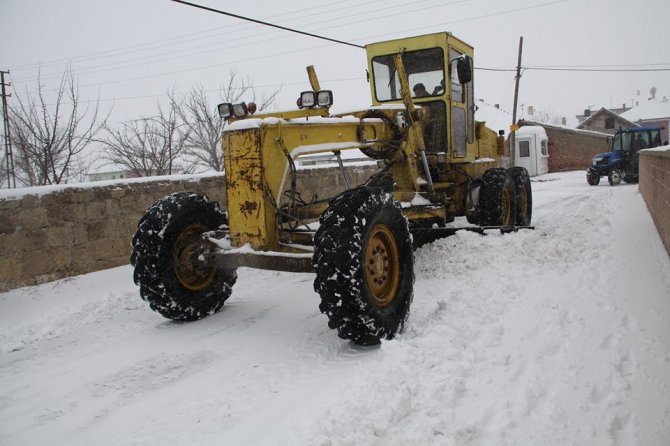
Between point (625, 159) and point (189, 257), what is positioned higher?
point (625, 159)

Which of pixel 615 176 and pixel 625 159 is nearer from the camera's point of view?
pixel 615 176

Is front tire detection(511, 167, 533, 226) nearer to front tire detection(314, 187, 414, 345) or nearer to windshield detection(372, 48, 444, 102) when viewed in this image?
windshield detection(372, 48, 444, 102)

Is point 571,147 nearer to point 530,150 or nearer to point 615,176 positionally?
point 530,150

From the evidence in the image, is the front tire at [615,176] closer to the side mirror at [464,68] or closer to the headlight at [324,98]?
the side mirror at [464,68]

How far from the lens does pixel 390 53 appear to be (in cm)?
707

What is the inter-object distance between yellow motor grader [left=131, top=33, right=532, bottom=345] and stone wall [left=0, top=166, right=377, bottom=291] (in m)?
2.05

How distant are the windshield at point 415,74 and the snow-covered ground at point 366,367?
8.55 ft

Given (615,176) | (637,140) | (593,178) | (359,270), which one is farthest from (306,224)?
(637,140)

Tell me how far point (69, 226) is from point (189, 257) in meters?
2.41

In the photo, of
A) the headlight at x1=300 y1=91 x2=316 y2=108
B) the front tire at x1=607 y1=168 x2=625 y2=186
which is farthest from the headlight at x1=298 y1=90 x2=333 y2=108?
the front tire at x1=607 y1=168 x2=625 y2=186

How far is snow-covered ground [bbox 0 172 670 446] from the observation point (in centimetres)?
274

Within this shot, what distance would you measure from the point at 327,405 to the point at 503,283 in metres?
2.99

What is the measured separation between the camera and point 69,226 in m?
6.18

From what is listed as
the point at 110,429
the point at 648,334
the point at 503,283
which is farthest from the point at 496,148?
the point at 110,429
